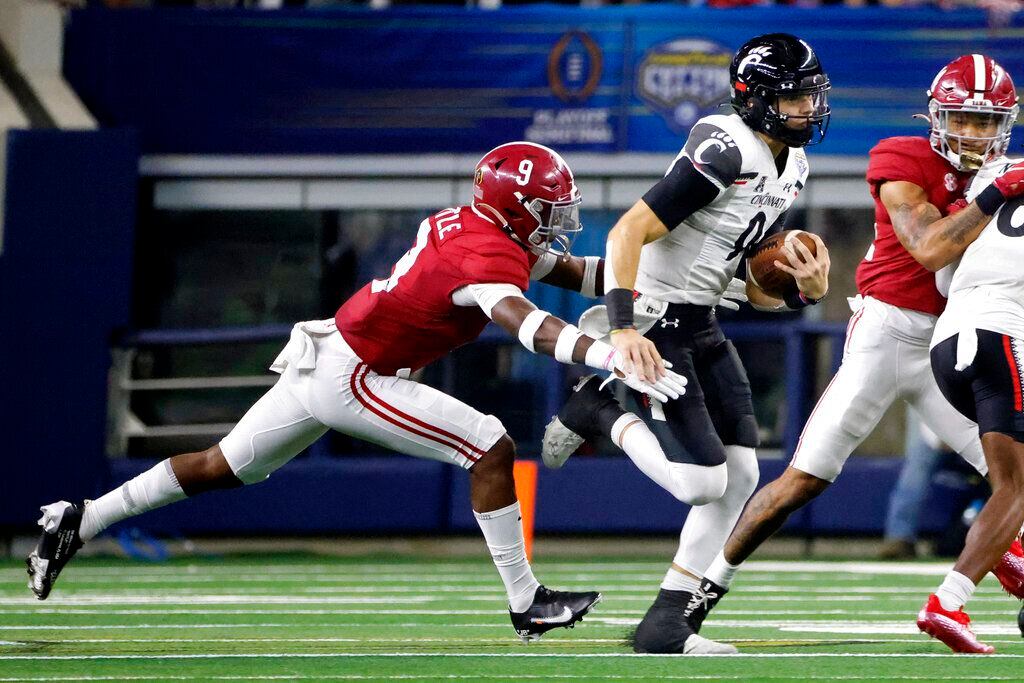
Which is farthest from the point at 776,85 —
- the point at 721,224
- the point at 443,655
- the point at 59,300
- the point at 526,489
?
the point at 59,300

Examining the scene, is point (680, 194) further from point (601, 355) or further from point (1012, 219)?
point (1012, 219)

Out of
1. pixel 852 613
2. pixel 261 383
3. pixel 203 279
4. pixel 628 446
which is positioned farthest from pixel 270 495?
pixel 628 446

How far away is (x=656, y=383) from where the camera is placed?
4344mm

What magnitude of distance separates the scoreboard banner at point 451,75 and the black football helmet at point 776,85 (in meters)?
5.56

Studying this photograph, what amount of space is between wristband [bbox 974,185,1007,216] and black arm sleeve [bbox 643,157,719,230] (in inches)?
29.4

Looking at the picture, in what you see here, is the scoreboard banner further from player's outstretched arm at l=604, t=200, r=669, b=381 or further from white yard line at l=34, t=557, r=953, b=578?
player's outstretched arm at l=604, t=200, r=669, b=381

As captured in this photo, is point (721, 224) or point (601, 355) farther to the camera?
point (721, 224)

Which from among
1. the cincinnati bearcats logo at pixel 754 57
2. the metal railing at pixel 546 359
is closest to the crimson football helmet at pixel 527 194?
the cincinnati bearcats logo at pixel 754 57

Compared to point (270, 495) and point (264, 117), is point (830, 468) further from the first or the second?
point (264, 117)

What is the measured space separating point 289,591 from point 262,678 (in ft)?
10.9

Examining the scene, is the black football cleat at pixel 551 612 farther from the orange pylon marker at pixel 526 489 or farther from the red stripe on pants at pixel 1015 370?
the orange pylon marker at pixel 526 489

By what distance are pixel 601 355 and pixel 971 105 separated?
1.44m

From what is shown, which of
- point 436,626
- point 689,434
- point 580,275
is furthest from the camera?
point 436,626

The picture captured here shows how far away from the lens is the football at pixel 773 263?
504 cm
